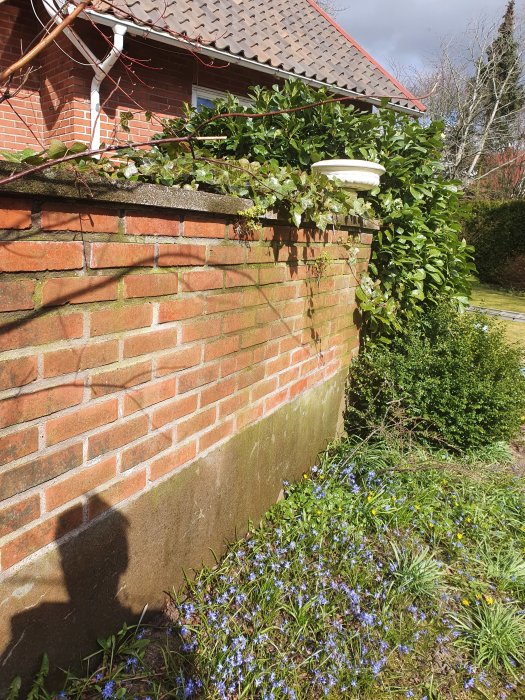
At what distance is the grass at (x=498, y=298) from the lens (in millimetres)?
10953

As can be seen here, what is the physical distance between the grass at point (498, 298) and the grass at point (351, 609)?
27.3 ft

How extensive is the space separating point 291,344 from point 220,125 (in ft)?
6.80

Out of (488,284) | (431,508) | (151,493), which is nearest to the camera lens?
(151,493)

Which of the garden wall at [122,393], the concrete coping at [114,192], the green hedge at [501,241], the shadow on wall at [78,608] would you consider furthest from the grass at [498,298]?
the shadow on wall at [78,608]

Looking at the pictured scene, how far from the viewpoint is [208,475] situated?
221cm

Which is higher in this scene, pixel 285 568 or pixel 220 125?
pixel 220 125

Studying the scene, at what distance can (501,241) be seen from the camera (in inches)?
568

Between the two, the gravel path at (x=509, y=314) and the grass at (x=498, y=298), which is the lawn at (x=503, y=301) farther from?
the gravel path at (x=509, y=314)

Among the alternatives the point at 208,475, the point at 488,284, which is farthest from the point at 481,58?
the point at 208,475

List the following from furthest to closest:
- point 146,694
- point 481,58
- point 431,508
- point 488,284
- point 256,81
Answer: point 481,58
point 488,284
point 256,81
point 431,508
point 146,694

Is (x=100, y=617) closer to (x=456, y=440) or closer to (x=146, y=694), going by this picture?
(x=146, y=694)

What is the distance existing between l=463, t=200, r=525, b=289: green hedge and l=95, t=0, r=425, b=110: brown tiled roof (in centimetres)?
632

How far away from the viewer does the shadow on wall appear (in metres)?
1.44

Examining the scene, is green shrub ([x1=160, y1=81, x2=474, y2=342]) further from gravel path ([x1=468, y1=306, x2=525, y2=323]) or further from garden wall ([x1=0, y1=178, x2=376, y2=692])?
gravel path ([x1=468, y1=306, x2=525, y2=323])
